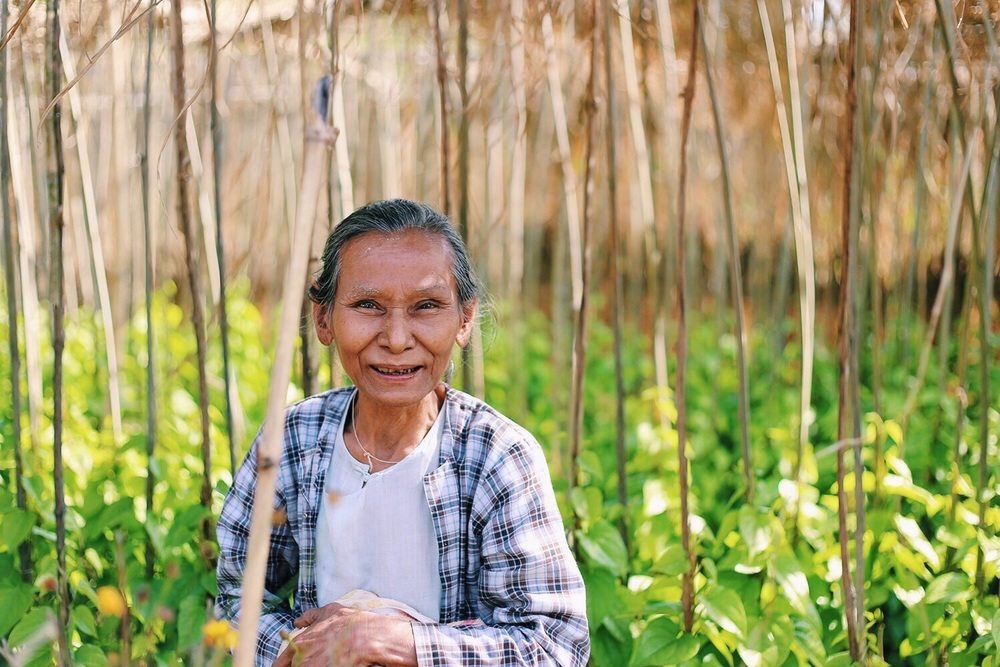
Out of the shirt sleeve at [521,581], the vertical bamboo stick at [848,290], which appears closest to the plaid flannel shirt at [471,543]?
the shirt sleeve at [521,581]

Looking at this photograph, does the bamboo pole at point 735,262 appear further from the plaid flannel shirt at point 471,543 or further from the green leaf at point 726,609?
the plaid flannel shirt at point 471,543

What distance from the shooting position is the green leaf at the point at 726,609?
134cm

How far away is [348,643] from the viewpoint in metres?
1.05

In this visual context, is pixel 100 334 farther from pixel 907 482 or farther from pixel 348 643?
pixel 907 482

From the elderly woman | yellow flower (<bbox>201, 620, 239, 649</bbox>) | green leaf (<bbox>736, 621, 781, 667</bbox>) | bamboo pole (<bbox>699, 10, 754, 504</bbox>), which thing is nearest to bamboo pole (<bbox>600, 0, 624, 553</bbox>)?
bamboo pole (<bbox>699, 10, 754, 504</bbox>)

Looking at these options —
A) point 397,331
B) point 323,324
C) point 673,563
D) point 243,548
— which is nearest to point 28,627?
point 243,548

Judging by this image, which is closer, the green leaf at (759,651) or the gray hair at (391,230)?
the gray hair at (391,230)

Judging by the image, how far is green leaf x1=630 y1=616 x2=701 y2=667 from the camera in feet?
4.50

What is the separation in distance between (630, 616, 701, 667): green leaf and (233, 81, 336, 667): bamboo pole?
0.81 metres

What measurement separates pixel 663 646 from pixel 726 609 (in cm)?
12

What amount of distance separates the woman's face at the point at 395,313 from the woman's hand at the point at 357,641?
27 cm

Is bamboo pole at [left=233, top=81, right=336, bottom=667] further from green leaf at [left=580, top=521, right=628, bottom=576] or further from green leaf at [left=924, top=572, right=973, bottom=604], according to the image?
green leaf at [left=924, top=572, right=973, bottom=604]

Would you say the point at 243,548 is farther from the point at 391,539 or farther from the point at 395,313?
the point at 395,313

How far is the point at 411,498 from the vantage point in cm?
120
